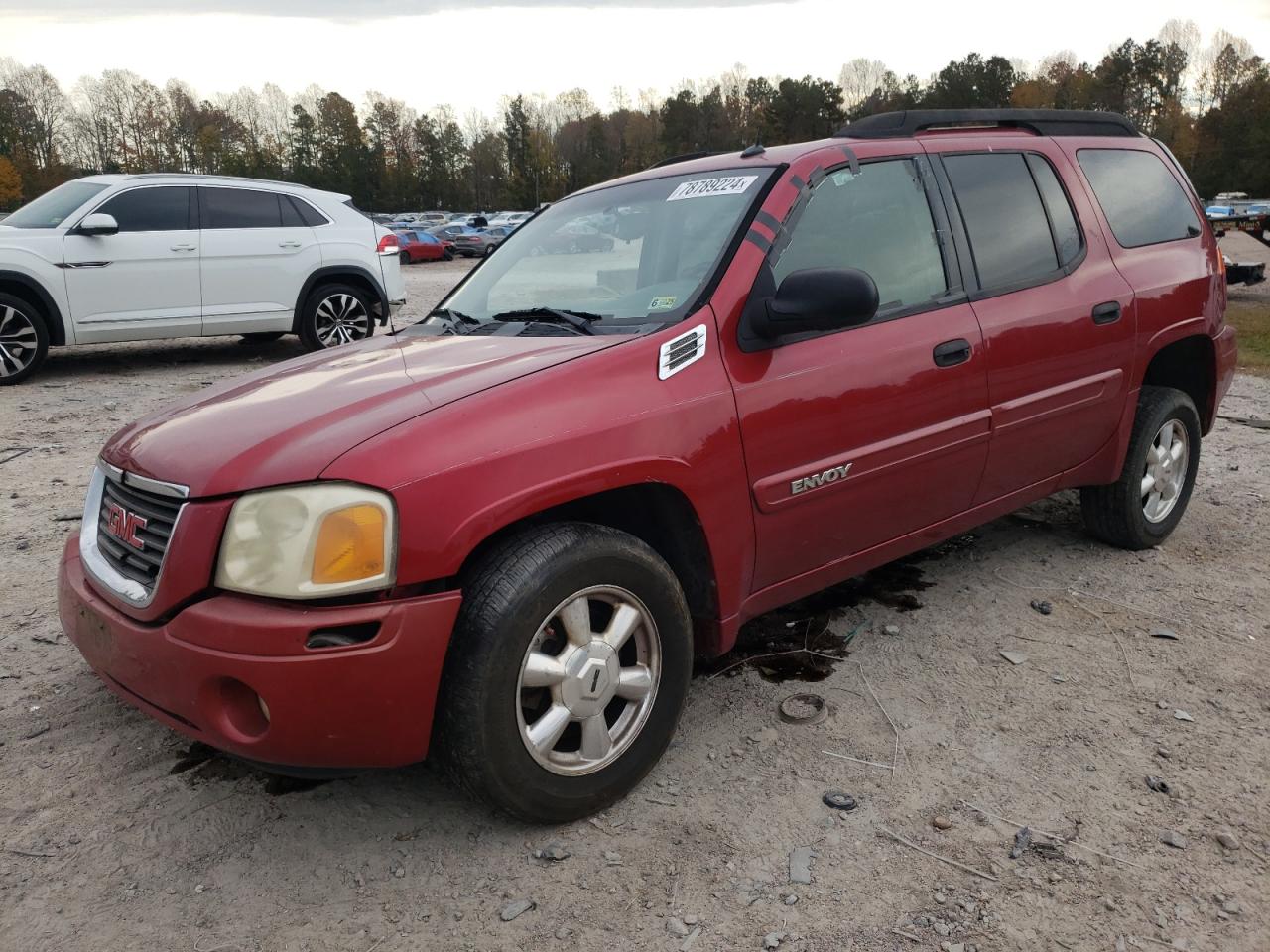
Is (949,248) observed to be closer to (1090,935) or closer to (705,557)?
(705,557)

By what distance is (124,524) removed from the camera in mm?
2555

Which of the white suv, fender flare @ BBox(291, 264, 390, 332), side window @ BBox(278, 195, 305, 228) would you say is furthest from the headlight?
side window @ BBox(278, 195, 305, 228)

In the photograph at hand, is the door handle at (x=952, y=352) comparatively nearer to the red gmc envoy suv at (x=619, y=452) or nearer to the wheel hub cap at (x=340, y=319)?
the red gmc envoy suv at (x=619, y=452)

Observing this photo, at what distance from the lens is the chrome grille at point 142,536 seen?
7.80ft

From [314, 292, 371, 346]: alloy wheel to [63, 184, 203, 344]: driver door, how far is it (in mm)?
1154

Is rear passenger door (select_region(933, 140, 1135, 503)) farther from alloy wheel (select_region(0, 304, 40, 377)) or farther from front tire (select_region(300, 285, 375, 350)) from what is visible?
alloy wheel (select_region(0, 304, 40, 377))

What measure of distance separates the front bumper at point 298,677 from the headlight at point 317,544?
0.05 meters

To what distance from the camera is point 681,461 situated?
2619mm

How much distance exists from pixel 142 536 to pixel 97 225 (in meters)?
7.33

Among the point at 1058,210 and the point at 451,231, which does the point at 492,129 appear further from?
the point at 1058,210

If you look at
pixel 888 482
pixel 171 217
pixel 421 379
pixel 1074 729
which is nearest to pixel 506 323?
pixel 421 379

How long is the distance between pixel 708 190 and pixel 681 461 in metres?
1.11

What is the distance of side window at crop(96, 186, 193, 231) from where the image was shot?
28.7ft

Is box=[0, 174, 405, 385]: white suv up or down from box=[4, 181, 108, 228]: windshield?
down
